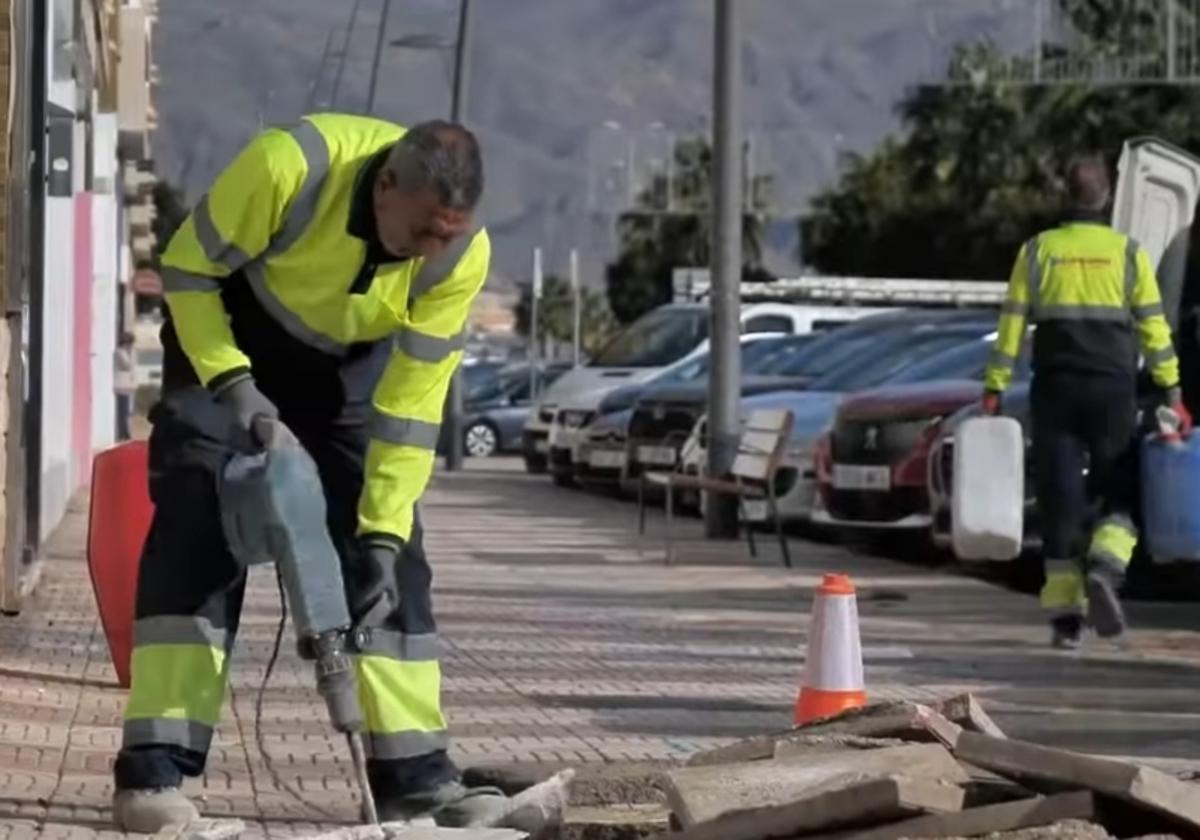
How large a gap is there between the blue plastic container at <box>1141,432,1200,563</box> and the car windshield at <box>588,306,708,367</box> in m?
16.4

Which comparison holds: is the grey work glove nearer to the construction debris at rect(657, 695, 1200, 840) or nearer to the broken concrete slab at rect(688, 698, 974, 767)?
the construction debris at rect(657, 695, 1200, 840)

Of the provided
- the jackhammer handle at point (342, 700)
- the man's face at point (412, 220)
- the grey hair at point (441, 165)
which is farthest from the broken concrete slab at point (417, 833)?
the grey hair at point (441, 165)

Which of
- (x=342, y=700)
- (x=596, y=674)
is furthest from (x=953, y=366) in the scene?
(x=342, y=700)

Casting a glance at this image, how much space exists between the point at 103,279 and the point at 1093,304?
63.0 ft

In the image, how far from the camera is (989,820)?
6578 millimetres

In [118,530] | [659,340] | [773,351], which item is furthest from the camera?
[659,340]

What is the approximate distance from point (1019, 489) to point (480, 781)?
5.53 m

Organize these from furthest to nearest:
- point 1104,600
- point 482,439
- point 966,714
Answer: point 482,439 < point 1104,600 < point 966,714

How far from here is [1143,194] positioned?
628 inches

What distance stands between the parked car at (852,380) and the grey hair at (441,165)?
12116 millimetres

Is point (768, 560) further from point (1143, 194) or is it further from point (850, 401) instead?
point (1143, 194)

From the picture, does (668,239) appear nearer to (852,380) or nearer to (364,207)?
(852,380)

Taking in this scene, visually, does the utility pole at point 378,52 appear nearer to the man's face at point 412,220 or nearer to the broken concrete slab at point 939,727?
the broken concrete slab at point 939,727

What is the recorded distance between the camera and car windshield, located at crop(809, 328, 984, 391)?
874 inches
